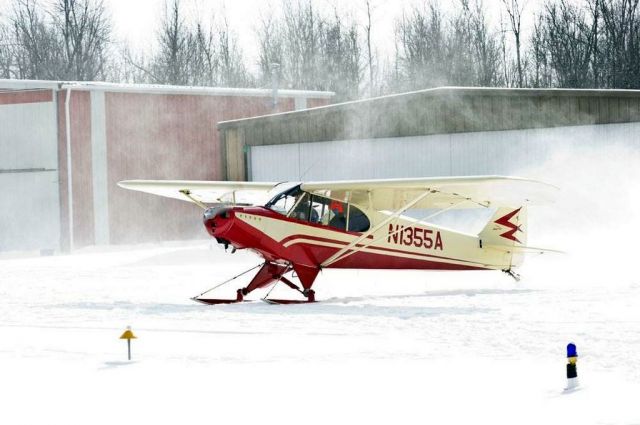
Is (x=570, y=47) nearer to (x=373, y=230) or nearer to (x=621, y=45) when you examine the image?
(x=621, y=45)

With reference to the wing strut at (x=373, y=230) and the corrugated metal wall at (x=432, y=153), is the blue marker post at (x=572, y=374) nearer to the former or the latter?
the wing strut at (x=373, y=230)

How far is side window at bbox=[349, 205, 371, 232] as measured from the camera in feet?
50.8

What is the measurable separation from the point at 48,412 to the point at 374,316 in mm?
5949

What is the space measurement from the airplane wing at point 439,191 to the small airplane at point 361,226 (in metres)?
0.02

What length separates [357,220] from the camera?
15.5 meters

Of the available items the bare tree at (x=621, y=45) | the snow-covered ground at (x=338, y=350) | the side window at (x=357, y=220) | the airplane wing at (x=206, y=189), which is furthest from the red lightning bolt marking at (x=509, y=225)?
the bare tree at (x=621, y=45)

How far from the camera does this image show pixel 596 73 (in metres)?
55.5

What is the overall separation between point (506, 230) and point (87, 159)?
748 inches

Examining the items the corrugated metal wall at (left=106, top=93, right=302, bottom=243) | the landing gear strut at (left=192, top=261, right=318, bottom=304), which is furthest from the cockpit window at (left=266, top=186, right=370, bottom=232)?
the corrugated metal wall at (left=106, top=93, right=302, bottom=243)

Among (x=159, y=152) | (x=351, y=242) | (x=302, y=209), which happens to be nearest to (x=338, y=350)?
(x=302, y=209)

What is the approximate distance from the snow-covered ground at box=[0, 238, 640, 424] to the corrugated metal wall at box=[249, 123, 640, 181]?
709 centimetres

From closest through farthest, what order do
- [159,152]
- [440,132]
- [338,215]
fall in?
[338,215]
[440,132]
[159,152]

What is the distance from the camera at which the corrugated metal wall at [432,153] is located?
2348 centimetres

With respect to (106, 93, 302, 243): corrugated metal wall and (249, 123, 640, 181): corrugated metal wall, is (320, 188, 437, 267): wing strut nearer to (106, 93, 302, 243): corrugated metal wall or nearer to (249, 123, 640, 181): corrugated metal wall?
(249, 123, 640, 181): corrugated metal wall
